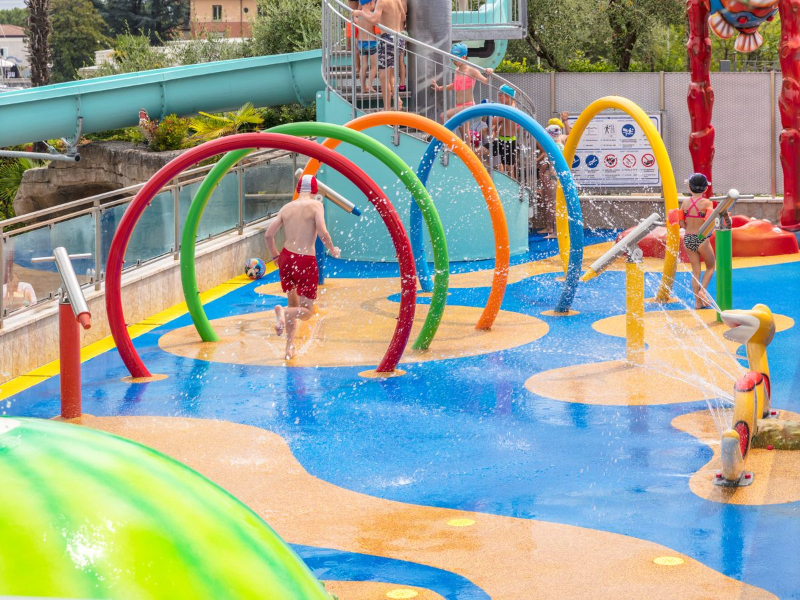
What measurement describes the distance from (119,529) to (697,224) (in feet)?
35.4

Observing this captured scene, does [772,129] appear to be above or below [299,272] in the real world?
above

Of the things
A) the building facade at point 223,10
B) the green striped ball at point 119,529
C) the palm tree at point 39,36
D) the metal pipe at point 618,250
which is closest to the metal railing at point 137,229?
the metal pipe at point 618,250

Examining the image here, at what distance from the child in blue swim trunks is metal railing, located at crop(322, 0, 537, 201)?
0.06 ft

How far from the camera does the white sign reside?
20.5m

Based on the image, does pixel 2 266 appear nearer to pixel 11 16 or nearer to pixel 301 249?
pixel 301 249

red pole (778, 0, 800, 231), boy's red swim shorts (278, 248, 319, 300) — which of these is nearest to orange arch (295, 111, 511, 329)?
boy's red swim shorts (278, 248, 319, 300)

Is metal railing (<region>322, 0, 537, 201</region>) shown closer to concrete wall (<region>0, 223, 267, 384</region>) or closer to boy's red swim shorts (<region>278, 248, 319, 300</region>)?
concrete wall (<region>0, 223, 267, 384</region>)

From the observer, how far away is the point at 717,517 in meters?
5.79

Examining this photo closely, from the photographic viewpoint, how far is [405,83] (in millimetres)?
16266

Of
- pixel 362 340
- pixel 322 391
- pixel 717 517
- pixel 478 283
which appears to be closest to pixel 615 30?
pixel 478 283

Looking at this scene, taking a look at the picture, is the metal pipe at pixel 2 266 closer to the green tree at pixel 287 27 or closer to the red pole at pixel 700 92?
the red pole at pixel 700 92

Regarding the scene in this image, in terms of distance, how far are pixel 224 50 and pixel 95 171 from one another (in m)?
7.49

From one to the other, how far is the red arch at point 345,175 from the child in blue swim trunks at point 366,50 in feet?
21.2

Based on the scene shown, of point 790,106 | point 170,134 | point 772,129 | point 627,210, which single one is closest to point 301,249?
point 790,106
